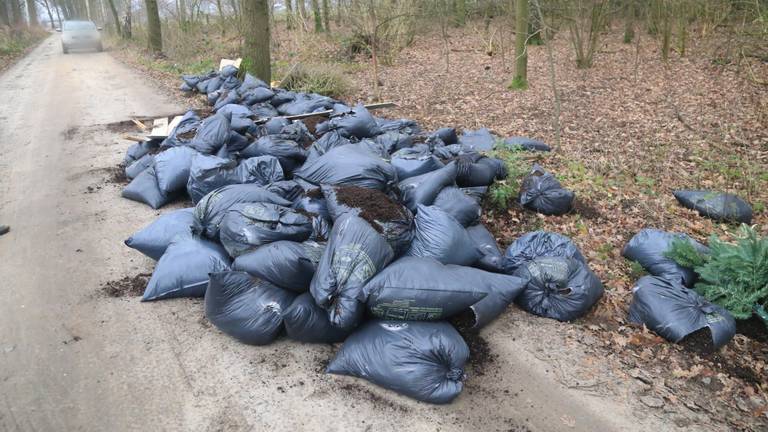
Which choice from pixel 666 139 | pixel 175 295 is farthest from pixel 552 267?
pixel 666 139

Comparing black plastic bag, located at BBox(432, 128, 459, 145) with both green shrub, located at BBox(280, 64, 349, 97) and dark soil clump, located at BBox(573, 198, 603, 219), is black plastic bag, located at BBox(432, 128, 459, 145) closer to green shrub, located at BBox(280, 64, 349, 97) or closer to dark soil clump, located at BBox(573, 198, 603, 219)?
dark soil clump, located at BBox(573, 198, 603, 219)

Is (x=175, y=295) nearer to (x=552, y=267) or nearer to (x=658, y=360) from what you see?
(x=552, y=267)

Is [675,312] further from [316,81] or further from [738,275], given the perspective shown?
[316,81]

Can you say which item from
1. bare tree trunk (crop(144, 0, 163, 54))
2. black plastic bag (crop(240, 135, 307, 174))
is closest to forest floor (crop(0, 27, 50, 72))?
bare tree trunk (crop(144, 0, 163, 54))

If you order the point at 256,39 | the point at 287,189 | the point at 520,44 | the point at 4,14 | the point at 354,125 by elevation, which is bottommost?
the point at 287,189

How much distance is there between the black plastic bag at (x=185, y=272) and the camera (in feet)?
10.9

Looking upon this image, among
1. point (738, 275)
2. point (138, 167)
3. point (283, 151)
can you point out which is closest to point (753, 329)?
point (738, 275)

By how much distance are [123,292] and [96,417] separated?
3.70 ft

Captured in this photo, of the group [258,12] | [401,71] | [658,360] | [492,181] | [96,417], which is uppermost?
[258,12]

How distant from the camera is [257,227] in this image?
10.8 feet

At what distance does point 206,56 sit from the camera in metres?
13.6

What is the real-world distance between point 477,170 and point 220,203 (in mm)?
2183

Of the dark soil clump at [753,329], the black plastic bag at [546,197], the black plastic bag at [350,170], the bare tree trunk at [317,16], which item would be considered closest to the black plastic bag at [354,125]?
the black plastic bag at [350,170]

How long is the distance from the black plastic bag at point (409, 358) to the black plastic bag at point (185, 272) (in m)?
1.08
